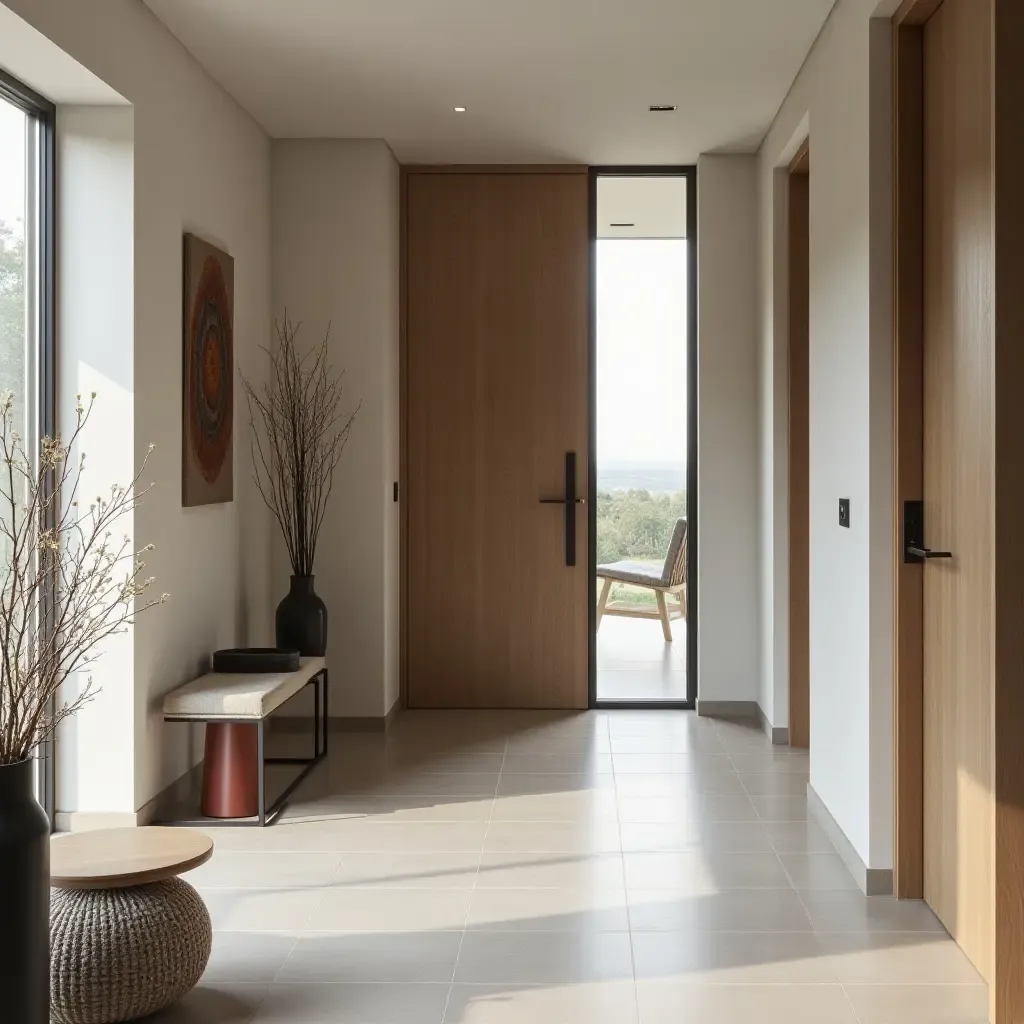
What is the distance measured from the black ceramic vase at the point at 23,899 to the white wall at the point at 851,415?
2173 mm

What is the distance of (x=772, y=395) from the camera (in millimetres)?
5266

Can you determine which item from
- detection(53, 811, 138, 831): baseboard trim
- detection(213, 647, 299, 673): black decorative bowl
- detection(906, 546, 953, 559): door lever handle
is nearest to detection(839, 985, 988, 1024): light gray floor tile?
detection(906, 546, 953, 559): door lever handle

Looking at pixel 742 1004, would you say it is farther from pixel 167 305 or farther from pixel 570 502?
pixel 570 502

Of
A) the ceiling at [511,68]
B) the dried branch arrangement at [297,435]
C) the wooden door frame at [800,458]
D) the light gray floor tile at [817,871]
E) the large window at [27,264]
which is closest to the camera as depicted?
the light gray floor tile at [817,871]

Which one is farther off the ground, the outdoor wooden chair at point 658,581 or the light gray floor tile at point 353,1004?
the outdoor wooden chair at point 658,581

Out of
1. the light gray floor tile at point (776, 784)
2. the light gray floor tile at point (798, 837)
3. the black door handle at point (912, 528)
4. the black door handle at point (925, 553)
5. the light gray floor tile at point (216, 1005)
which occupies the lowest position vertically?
the light gray floor tile at point (216, 1005)

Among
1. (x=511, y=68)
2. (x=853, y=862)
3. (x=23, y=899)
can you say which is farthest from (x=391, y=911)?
(x=511, y=68)

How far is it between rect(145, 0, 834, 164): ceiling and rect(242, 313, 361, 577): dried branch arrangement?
104 centimetres

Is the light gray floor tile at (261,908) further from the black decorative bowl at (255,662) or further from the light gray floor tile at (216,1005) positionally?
the black decorative bowl at (255,662)

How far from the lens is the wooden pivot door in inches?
235

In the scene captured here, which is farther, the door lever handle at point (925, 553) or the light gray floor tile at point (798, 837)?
the light gray floor tile at point (798, 837)

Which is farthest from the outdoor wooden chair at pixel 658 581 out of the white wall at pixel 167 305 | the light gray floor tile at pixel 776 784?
the white wall at pixel 167 305

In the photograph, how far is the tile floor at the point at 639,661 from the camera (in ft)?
19.9

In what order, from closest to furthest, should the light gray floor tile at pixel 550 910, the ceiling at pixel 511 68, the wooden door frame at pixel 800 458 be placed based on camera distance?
1. the light gray floor tile at pixel 550 910
2. the ceiling at pixel 511 68
3. the wooden door frame at pixel 800 458
